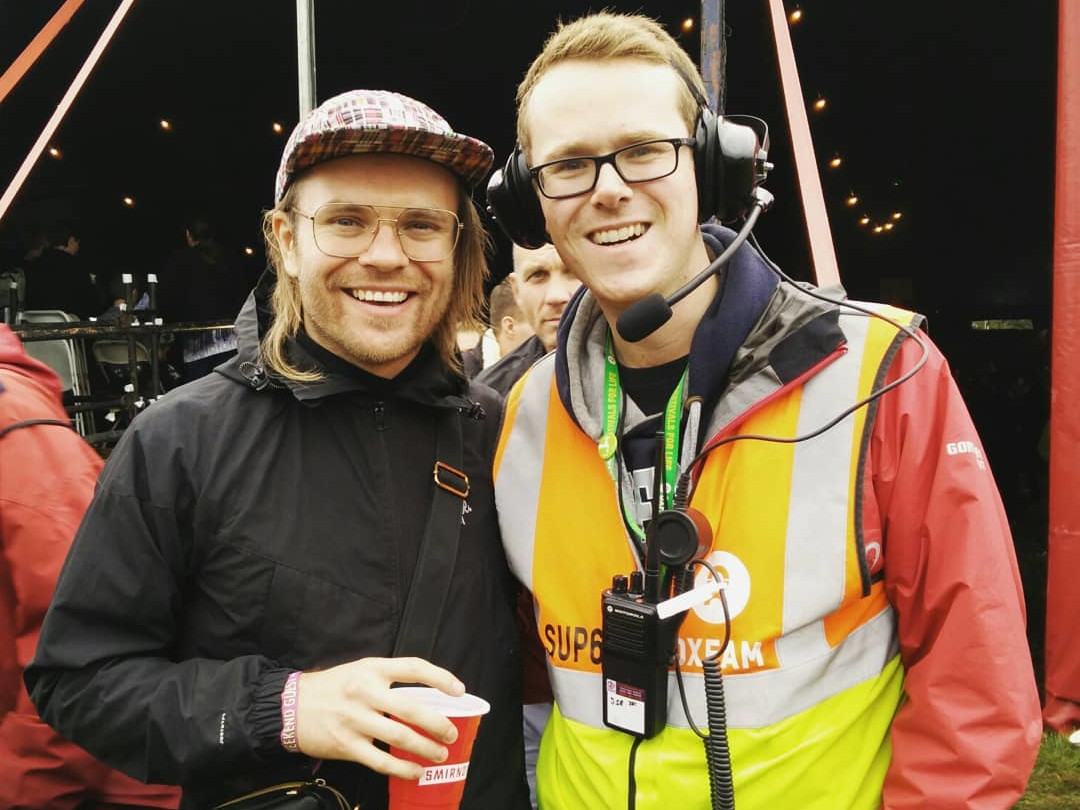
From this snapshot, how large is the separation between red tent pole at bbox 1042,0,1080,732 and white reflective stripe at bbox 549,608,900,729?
2.94 metres

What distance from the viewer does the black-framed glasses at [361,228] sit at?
63.4 inches

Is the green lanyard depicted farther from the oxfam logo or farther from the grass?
the grass

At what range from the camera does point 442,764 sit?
1.25 meters

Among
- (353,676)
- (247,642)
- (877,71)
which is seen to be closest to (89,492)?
(247,642)

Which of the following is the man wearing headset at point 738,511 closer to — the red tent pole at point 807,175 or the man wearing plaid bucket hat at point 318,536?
the man wearing plaid bucket hat at point 318,536

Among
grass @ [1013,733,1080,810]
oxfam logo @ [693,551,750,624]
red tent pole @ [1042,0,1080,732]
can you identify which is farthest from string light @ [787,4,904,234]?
oxfam logo @ [693,551,750,624]

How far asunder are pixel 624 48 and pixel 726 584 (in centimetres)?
101

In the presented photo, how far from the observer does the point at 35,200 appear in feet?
34.2

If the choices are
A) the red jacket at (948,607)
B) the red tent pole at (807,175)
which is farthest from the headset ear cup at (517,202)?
the red tent pole at (807,175)

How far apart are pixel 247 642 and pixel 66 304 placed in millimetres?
8143

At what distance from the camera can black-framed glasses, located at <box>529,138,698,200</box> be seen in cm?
150

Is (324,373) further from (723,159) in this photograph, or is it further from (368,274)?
(723,159)

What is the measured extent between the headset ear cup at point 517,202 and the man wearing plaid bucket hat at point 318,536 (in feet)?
0.20

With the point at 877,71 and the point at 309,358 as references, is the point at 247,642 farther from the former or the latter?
the point at 877,71
